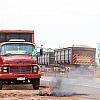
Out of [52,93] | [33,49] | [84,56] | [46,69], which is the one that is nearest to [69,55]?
[84,56]

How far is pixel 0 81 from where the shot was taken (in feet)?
61.4

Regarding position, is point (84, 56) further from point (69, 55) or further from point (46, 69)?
point (46, 69)

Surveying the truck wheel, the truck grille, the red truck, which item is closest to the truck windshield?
the red truck

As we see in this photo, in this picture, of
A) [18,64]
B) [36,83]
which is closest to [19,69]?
[18,64]

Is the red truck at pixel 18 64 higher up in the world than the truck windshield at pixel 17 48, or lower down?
lower down

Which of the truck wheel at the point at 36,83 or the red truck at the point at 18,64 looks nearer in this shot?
→ the red truck at the point at 18,64

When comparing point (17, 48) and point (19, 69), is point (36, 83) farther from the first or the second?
point (17, 48)

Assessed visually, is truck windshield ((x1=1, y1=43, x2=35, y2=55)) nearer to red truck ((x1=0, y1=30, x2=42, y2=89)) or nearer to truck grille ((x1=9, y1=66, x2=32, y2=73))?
red truck ((x1=0, y1=30, x2=42, y2=89))

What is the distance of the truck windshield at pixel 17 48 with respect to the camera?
1933 cm

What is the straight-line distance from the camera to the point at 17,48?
1955cm

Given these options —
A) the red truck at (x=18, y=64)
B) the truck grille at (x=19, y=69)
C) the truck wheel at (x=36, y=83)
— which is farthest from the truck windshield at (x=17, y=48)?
the truck wheel at (x=36, y=83)

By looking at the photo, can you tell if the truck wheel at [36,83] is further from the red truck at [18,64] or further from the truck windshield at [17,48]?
the truck windshield at [17,48]

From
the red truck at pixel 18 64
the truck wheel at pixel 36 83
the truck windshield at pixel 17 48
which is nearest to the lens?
the red truck at pixel 18 64

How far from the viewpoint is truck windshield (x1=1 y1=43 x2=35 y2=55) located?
19.3 metres
